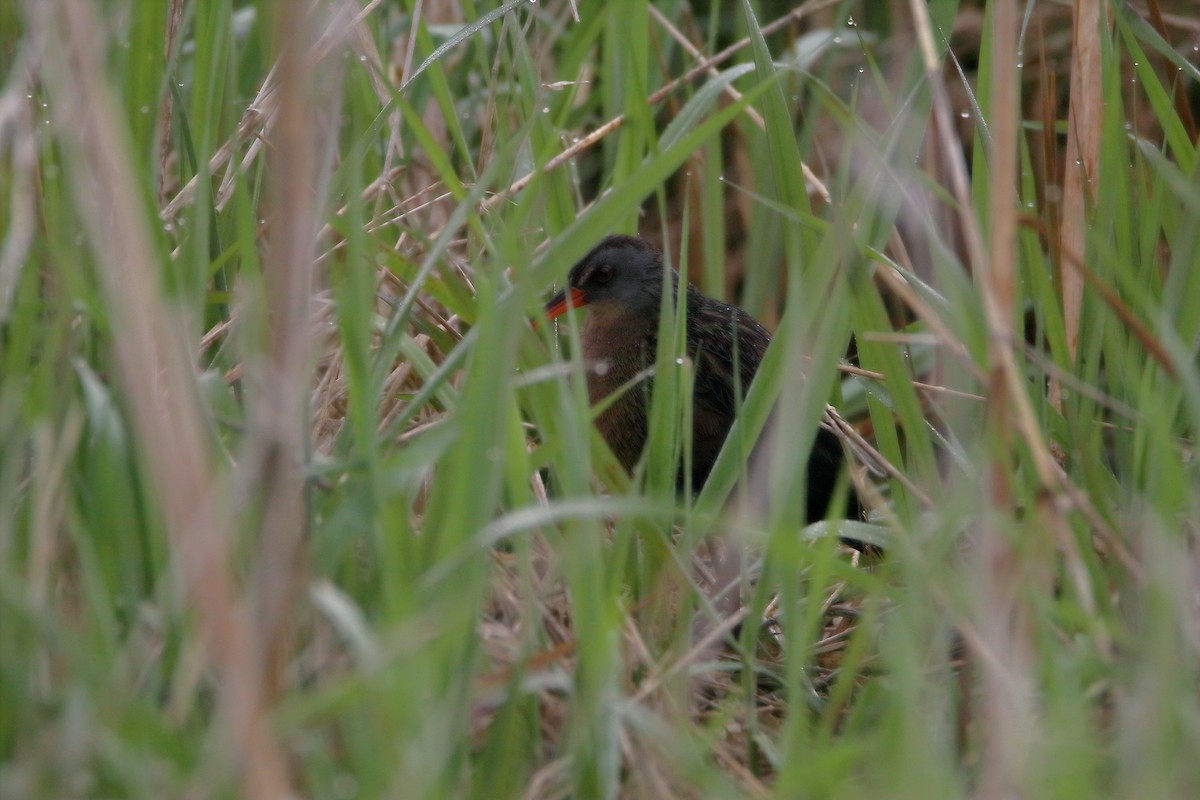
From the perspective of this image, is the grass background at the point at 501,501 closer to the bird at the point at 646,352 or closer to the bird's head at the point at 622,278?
the bird at the point at 646,352

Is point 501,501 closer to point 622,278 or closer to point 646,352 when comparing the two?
point 646,352

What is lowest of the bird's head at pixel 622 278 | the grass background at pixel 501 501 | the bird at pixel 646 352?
the bird at pixel 646 352

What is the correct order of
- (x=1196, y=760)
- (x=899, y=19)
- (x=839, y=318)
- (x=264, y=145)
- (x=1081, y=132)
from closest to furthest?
1. (x=1196, y=760)
2. (x=839, y=318)
3. (x=264, y=145)
4. (x=1081, y=132)
5. (x=899, y=19)

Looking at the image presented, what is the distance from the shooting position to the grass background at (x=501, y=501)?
54.8 inches

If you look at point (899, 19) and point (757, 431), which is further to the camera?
point (899, 19)

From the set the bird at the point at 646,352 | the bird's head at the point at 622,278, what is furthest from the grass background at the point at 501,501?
the bird's head at the point at 622,278

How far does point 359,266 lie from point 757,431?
0.70m

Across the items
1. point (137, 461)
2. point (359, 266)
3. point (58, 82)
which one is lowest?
point (137, 461)

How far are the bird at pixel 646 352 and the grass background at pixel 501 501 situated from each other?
0.54 meters

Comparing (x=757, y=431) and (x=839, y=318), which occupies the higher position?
(x=839, y=318)

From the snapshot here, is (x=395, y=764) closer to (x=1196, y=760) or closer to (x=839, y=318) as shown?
(x=1196, y=760)

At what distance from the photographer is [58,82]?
4.95 ft

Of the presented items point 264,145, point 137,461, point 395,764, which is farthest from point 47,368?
point 264,145

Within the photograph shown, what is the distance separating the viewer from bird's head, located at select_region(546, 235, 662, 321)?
3227mm
